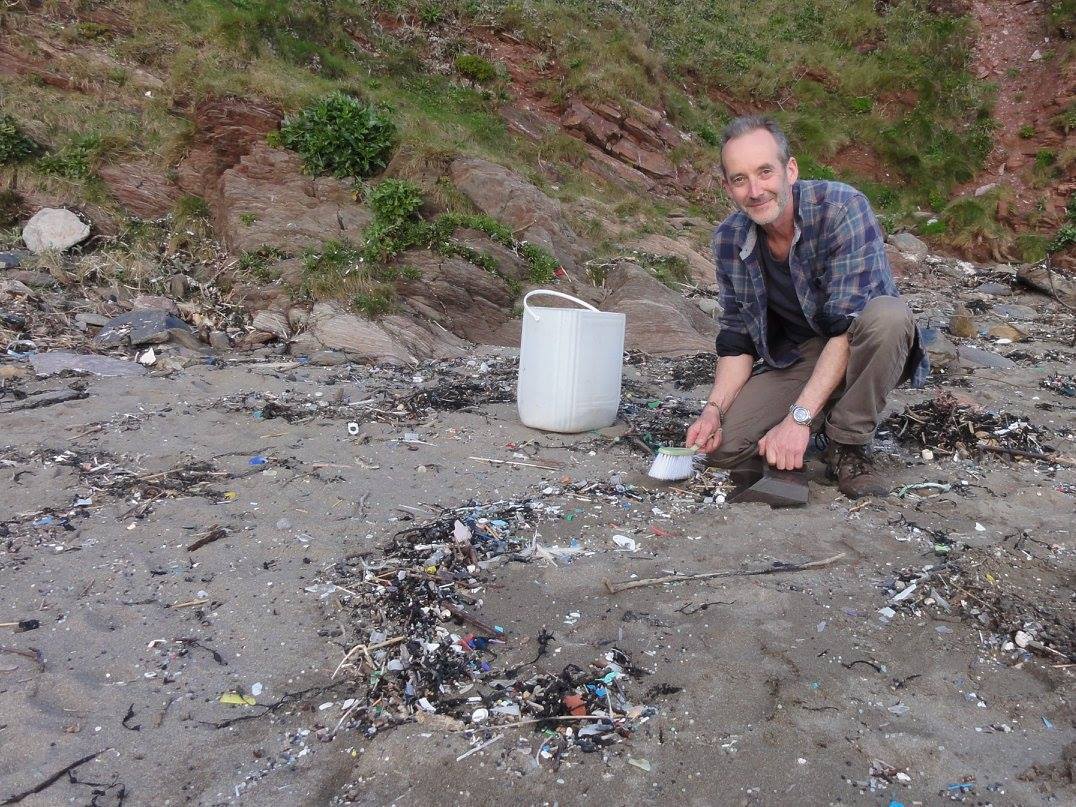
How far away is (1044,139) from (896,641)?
1609 centimetres

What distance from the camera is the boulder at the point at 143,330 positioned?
546 cm

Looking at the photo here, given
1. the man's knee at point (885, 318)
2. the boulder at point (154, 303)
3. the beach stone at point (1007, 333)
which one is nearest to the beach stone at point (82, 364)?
the boulder at point (154, 303)

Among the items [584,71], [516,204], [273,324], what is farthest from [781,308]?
[584,71]

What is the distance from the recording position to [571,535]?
8.85 feet

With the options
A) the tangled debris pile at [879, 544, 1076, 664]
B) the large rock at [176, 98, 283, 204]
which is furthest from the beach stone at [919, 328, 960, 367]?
the large rock at [176, 98, 283, 204]

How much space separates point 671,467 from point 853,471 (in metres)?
0.75

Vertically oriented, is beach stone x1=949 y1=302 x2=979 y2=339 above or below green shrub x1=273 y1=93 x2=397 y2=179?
below

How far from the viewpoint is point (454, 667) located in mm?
1927

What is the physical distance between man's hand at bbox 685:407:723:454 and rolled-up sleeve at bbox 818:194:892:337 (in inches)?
24.0

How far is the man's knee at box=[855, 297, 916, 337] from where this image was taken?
9.58ft

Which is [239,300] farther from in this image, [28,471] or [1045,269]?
[1045,269]

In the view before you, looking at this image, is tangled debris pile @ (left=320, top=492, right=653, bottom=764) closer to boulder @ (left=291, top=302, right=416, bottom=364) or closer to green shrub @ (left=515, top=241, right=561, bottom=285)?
boulder @ (left=291, top=302, right=416, bottom=364)

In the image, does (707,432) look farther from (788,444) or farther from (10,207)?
(10,207)

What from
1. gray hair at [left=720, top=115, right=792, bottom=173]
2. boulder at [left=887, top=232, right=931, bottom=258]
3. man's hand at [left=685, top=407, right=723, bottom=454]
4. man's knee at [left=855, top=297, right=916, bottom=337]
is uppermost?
gray hair at [left=720, top=115, right=792, bottom=173]
